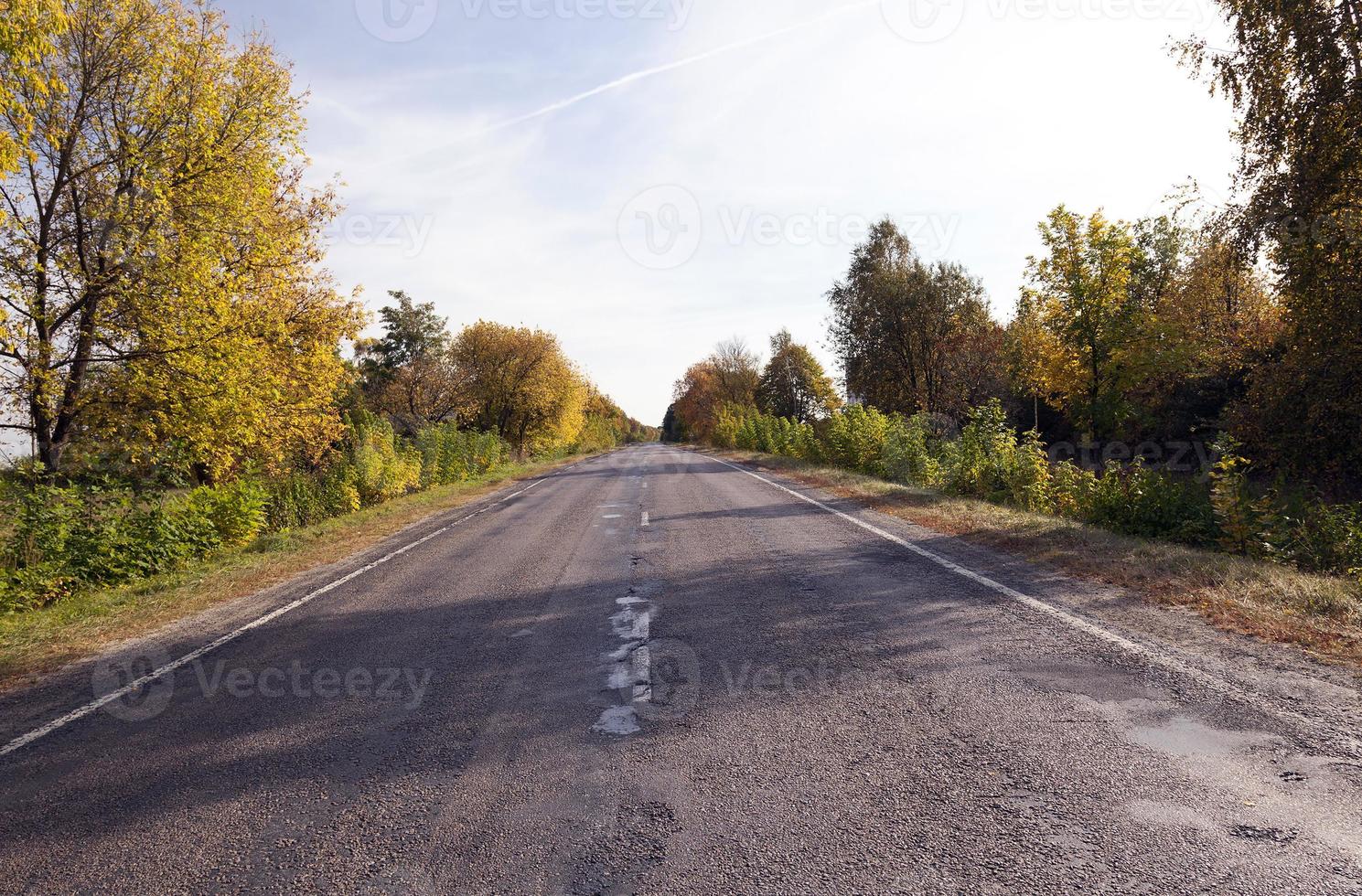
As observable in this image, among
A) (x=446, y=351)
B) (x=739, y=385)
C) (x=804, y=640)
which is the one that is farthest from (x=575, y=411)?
(x=804, y=640)

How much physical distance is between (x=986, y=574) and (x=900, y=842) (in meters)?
5.20

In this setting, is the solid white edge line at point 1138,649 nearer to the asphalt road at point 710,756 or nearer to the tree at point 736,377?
the asphalt road at point 710,756

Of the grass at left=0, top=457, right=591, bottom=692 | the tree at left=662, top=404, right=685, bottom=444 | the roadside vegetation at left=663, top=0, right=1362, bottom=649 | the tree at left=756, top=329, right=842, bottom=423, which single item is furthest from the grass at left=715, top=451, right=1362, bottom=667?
the tree at left=662, top=404, right=685, bottom=444

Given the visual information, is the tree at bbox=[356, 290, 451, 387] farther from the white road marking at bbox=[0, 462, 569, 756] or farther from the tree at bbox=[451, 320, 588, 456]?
the white road marking at bbox=[0, 462, 569, 756]

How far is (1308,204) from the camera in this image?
33.2 feet

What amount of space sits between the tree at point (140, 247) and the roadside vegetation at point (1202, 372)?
12184mm

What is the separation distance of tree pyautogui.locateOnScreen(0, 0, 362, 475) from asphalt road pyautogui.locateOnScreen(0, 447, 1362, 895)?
651 cm

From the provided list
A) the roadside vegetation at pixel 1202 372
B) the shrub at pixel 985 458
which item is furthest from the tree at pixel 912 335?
the shrub at pixel 985 458

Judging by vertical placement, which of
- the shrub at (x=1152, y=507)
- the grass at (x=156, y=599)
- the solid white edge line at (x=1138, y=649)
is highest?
the shrub at (x=1152, y=507)

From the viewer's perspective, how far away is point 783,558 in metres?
8.87

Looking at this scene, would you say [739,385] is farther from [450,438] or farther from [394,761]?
[394,761]

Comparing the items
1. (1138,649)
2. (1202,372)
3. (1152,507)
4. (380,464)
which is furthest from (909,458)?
(1138,649)

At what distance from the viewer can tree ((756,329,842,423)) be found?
6088 centimetres

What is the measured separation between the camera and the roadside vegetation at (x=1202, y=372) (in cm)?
905
